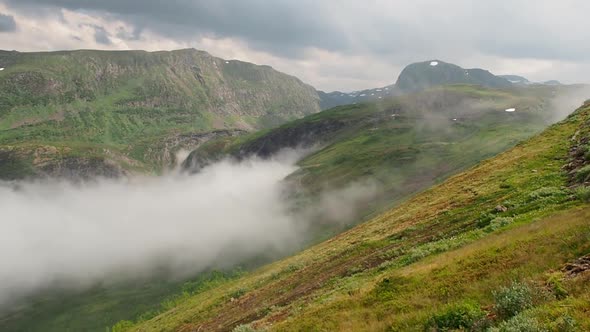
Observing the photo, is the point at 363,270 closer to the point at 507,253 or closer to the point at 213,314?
the point at 507,253

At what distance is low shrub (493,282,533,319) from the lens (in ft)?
50.2

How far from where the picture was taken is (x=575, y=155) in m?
47.7

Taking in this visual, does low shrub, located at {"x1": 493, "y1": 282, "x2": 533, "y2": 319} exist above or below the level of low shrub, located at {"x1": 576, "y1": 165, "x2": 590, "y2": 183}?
above

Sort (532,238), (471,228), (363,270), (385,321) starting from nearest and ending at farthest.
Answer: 1. (385,321)
2. (532,238)
3. (471,228)
4. (363,270)

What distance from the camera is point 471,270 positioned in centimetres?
2223

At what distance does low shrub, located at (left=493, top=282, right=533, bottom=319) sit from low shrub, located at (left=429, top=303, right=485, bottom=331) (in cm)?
89

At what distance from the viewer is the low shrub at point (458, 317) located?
16.4 meters

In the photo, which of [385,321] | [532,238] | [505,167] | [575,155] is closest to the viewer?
[385,321]

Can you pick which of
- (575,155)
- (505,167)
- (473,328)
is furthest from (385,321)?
(505,167)

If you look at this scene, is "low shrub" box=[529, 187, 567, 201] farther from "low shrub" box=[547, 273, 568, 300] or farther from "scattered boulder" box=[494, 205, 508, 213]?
"low shrub" box=[547, 273, 568, 300]

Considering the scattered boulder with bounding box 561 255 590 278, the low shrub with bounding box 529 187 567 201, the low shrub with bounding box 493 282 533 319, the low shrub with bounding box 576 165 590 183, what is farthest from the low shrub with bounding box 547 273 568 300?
the low shrub with bounding box 576 165 590 183

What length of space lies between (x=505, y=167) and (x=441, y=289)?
47.9 m

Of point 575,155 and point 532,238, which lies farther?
point 575,155

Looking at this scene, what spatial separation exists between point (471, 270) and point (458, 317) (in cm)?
602
